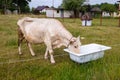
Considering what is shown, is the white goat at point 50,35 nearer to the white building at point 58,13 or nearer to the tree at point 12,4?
the white building at point 58,13

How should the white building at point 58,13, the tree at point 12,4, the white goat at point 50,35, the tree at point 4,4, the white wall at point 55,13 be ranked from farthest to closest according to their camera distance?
the tree at point 12,4
the tree at point 4,4
the white wall at point 55,13
the white building at point 58,13
the white goat at point 50,35

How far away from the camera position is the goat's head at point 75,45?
5.83 meters

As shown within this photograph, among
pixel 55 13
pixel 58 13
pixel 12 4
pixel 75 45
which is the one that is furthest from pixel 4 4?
pixel 75 45

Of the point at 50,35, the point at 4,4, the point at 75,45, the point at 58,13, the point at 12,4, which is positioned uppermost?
the point at 12,4

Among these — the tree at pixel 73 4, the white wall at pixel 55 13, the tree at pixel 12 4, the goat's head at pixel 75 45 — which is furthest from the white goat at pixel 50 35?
the tree at pixel 12 4

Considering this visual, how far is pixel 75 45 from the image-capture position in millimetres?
5848

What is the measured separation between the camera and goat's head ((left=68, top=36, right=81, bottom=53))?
5.83m

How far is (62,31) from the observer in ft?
20.0

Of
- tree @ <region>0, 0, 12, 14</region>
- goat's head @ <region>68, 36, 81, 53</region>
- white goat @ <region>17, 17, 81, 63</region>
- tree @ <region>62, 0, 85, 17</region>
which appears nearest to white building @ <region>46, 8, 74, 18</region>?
tree @ <region>62, 0, 85, 17</region>

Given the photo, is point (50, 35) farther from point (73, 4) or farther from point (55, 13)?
point (55, 13)

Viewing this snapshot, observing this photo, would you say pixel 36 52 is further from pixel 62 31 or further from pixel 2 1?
pixel 2 1

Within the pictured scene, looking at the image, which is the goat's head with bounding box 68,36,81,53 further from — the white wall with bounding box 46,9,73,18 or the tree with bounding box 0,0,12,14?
the tree with bounding box 0,0,12,14

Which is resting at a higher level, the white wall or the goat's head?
the white wall

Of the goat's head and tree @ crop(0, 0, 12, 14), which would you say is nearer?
the goat's head
